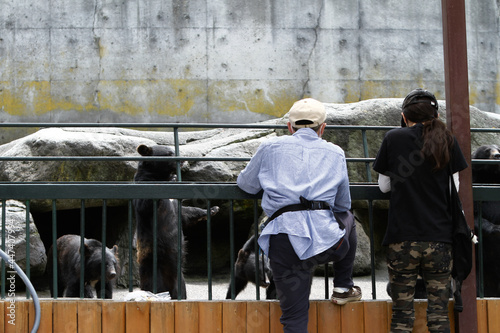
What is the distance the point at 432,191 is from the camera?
11.7 feet

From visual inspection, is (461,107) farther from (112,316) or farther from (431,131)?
(112,316)

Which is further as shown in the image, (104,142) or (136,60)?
(136,60)

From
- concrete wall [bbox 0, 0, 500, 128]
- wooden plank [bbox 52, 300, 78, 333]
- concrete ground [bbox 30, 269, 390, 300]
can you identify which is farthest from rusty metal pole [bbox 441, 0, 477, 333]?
concrete wall [bbox 0, 0, 500, 128]

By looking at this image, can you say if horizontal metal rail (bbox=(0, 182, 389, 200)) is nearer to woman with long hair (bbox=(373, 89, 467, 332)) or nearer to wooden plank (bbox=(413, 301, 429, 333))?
woman with long hair (bbox=(373, 89, 467, 332))

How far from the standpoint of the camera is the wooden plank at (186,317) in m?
3.91

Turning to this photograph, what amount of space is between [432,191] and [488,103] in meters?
11.1

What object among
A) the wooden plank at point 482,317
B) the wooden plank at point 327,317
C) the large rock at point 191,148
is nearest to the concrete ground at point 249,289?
the large rock at point 191,148

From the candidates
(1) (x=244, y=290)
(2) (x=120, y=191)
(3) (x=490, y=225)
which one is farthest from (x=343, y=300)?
(1) (x=244, y=290)

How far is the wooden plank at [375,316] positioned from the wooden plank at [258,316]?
1.99ft

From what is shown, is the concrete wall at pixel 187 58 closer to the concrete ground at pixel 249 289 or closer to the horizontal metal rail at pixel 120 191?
the concrete ground at pixel 249 289

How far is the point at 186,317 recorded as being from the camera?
12.9 feet

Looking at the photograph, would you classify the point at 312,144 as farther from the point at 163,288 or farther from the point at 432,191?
the point at 163,288

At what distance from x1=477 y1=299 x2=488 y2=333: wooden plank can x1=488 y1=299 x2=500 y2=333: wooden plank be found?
24mm

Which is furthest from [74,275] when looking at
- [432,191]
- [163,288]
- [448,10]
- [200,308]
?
[448,10]
